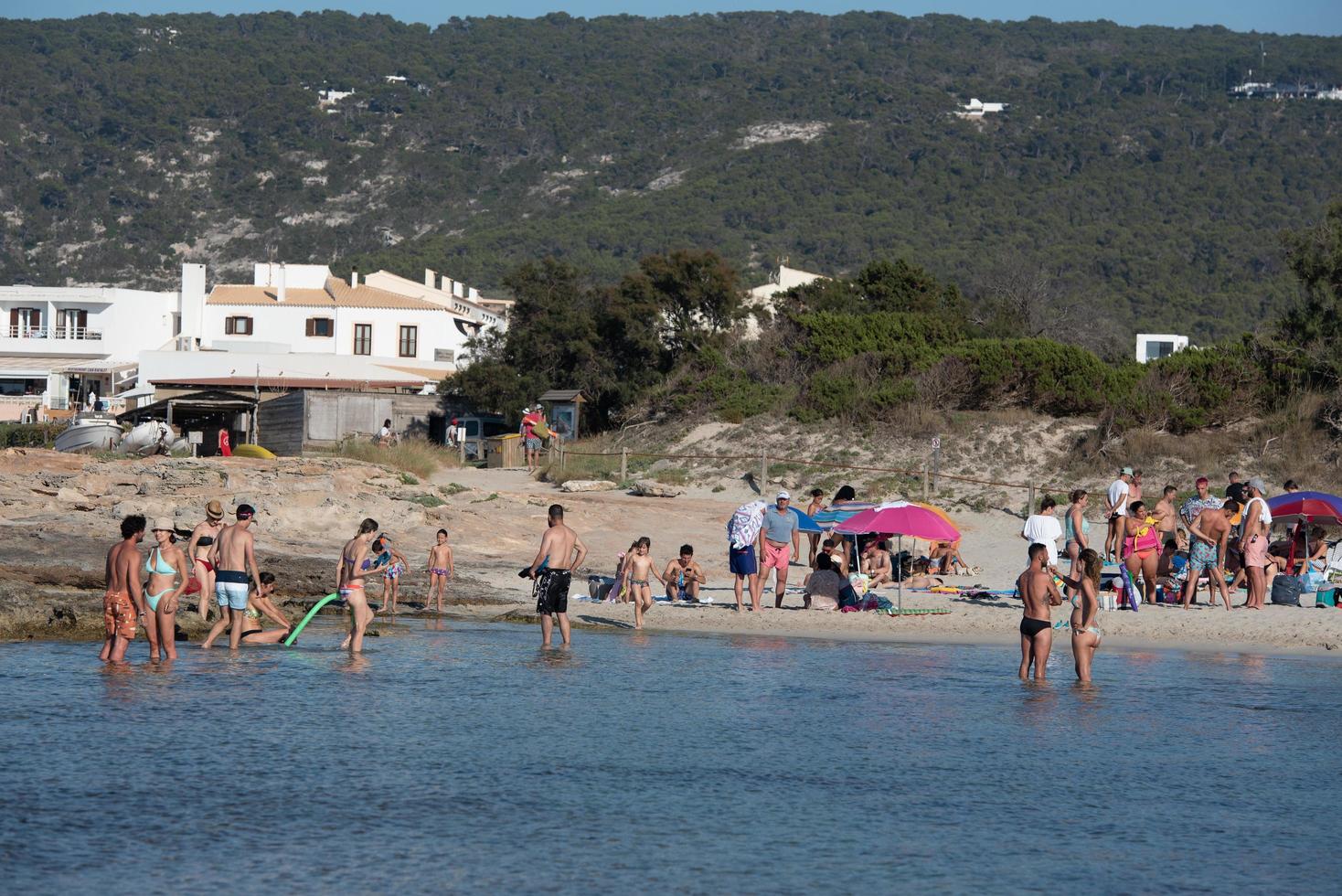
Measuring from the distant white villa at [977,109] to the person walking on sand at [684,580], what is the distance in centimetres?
14345

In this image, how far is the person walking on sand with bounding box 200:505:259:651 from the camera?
592 inches

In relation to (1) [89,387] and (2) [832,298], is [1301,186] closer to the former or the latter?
(2) [832,298]

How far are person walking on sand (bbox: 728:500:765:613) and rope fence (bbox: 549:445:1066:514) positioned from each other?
33.3 feet

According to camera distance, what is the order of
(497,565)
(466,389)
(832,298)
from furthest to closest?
1. (832,298)
2. (466,389)
3. (497,565)

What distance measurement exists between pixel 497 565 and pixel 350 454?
1280 cm

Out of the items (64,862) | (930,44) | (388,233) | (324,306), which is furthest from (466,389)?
(930,44)

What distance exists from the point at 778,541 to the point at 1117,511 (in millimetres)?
4224

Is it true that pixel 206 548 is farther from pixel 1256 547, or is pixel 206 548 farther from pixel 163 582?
pixel 1256 547

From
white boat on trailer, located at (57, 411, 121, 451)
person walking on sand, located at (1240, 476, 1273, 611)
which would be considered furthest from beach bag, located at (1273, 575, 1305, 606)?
white boat on trailer, located at (57, 411, 121, 451)

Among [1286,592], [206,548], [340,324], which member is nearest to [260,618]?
[206,548]

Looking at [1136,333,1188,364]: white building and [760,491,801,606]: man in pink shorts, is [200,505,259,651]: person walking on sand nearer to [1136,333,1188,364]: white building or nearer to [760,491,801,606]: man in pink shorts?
[760,491,801,606]: man in pink shorts

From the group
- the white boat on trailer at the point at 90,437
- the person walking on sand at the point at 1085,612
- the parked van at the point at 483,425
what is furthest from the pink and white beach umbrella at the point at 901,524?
the parked van at the point at 483,425

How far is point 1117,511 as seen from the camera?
63.3 feet

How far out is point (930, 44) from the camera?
7584 inches
